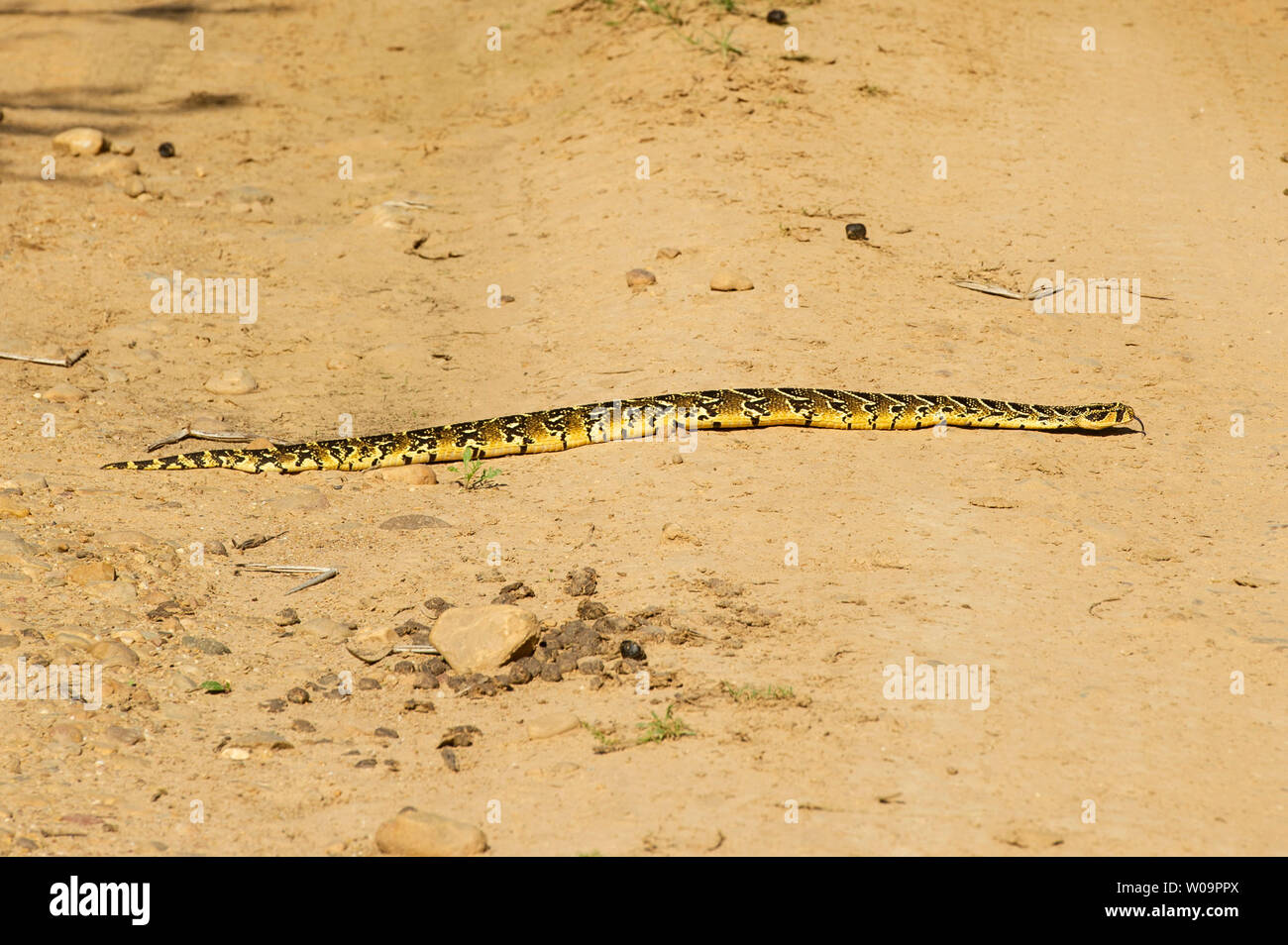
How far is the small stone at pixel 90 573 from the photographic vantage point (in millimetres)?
7211

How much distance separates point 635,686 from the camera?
6215 millimetres

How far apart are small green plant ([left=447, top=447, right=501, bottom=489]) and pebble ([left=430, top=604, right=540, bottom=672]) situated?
252cm

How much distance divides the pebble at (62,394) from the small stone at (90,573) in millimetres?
3121

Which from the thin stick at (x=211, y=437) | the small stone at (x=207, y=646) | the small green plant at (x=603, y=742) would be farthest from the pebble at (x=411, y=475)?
the small green plant at (x=603, y=742)

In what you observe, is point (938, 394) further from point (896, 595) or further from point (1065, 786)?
point (1065, 786)

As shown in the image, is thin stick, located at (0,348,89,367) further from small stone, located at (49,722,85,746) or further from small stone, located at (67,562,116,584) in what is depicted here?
small stone, located at (49,722,85,746)

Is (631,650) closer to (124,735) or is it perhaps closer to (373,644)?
(373,644)

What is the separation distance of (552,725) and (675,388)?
4.49 meters

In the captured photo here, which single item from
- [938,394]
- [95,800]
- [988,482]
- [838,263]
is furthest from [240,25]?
[95,800]

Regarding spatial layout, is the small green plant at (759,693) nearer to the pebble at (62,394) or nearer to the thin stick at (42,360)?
the pebble at (62,394)

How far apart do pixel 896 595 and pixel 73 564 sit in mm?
4835

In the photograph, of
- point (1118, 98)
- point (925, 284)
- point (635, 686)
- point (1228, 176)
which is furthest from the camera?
point (1118, 98)

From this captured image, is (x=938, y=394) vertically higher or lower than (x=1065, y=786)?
higher
